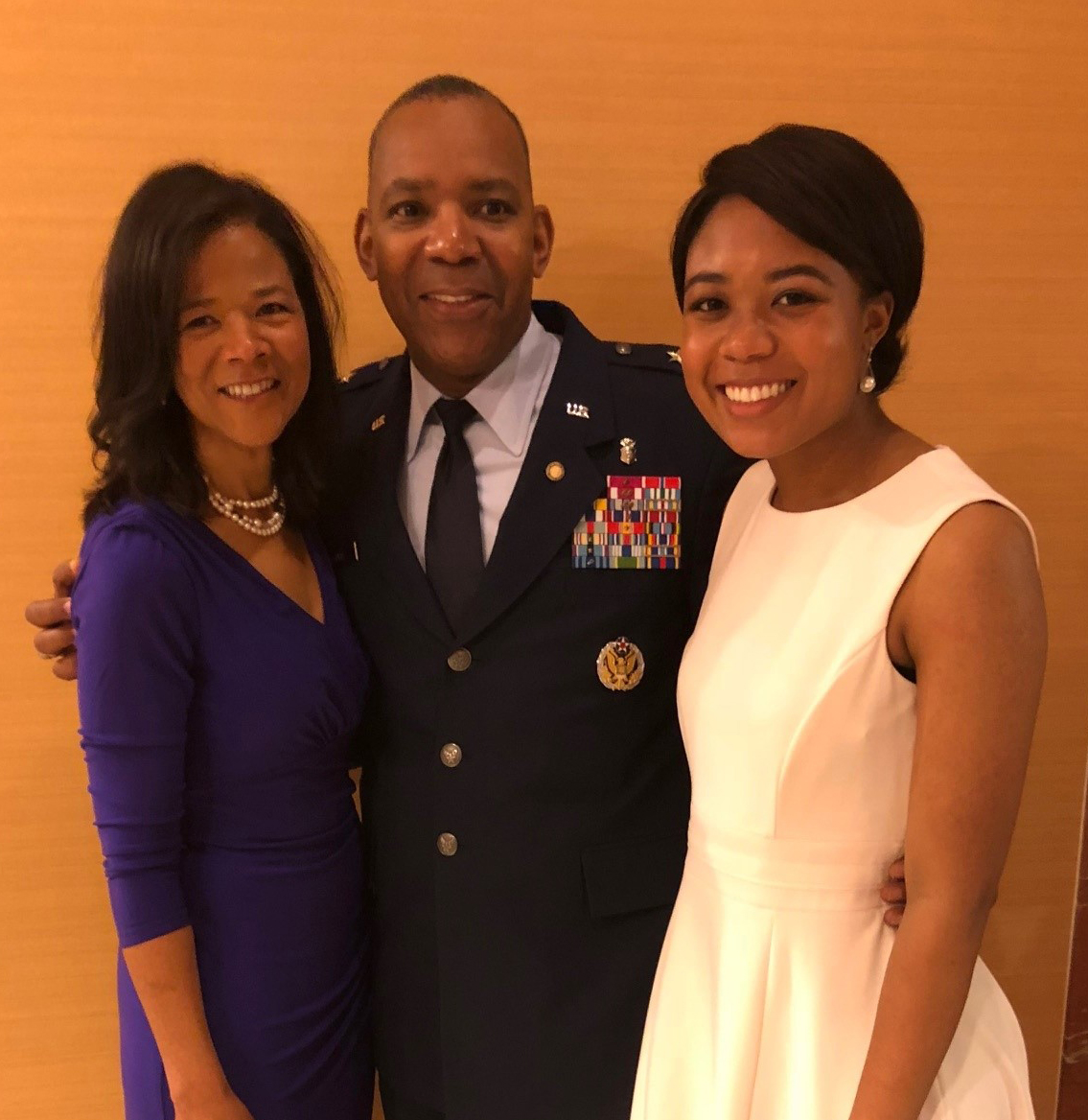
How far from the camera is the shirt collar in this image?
4.48ft

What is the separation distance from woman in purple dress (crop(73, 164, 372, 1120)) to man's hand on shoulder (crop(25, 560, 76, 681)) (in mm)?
192

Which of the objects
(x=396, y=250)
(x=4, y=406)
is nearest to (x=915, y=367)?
(x=396, y=250)

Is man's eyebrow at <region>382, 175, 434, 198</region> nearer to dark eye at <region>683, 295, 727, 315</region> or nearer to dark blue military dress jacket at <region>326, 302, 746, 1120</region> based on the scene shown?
dark blue military dress jacket at <region>326, 302, 746, 1120</region>

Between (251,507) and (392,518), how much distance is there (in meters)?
0.18

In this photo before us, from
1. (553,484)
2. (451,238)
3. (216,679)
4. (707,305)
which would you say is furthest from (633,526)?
(216,679)

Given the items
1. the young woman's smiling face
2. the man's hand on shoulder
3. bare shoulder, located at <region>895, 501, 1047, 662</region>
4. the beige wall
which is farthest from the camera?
the beige wall

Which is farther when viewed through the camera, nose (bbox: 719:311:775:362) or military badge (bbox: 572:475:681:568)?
military badge (bbox: 572:475:681:568)

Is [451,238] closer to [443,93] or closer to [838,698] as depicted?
[443,93]

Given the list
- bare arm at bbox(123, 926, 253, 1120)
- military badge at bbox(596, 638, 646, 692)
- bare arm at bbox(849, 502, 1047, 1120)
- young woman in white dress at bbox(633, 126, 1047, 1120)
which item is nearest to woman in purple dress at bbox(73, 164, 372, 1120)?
bare arm at bbox(123, 926, 253, 1120)

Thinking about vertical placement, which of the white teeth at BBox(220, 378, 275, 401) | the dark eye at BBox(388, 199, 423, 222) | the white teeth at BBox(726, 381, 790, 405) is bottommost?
the white teeth at BBox(726, 381, 790, 405)

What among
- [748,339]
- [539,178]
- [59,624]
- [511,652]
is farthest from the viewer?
[539,178]

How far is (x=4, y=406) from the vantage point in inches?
61.7

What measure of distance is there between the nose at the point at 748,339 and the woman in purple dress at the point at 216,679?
0.54m

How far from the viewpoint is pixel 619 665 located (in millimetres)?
1302
